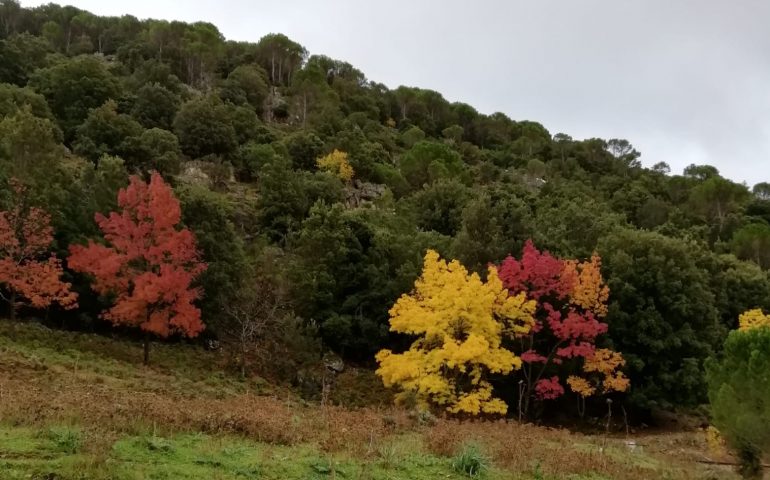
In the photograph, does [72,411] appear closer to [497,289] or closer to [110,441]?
[110,441]

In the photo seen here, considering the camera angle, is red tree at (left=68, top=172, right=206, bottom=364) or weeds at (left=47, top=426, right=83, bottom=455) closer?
weeds at (left=47, top=426, right=83, bottom=455)

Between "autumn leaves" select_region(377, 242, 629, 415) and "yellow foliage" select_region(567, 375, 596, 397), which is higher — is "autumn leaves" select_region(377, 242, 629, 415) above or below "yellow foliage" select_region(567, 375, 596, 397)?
above

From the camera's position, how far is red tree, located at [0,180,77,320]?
28.9 m

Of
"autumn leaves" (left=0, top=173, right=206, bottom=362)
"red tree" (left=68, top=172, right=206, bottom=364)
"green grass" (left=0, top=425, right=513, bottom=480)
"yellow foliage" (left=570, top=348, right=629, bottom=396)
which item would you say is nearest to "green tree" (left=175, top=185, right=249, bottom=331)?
"autumn leaves" (left=0, top=173, right=206, bottom=362)

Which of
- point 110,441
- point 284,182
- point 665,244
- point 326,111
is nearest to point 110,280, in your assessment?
point 110,441

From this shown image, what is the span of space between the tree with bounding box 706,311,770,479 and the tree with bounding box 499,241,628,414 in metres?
11.4

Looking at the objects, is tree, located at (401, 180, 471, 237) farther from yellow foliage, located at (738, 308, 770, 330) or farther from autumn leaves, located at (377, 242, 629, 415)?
yellow foliage, located at (738, 308, 770, 330)

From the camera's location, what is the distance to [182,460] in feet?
30.8

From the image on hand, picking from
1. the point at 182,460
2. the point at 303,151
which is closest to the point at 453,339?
the point at 182,460

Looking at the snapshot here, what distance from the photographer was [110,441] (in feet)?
31.2

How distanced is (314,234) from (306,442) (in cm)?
2781

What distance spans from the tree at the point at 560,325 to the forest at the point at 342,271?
0.12 metres

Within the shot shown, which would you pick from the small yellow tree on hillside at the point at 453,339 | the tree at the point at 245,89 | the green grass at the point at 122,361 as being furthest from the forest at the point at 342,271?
the tree at the point at 245,89

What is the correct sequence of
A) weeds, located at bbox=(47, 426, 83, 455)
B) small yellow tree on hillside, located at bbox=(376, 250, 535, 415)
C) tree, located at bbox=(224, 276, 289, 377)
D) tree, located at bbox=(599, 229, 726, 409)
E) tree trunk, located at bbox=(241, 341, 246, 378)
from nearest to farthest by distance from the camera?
weeds, located at bbox=(47, 426, 83, 455) → small yellow tree on hillside, located at bbox=(376, 250, 535, 415) → tree trunk, located at bbox=(241, 341, 246, 378) → tree, located at bbox=(599, 229, 726, 409) → tree, located at bbox=(224, 276, 289, 377)
